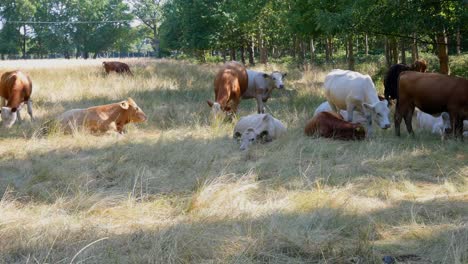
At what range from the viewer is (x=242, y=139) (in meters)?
9.12

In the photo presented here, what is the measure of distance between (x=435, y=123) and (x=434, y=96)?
4.18ft

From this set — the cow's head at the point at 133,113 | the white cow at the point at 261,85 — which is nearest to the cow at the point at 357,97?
the white cow at the point at 261,85

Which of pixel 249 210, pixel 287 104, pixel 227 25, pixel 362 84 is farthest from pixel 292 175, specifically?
pixel 227 25

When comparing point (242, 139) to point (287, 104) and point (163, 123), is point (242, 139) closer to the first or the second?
point (163, 123)

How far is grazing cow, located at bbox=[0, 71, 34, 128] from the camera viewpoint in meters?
11.1

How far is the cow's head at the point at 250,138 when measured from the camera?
8.88 m

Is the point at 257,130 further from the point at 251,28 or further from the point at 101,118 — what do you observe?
the point at 251,28

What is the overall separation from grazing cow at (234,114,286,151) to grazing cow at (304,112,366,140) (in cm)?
61

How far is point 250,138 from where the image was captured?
912cm

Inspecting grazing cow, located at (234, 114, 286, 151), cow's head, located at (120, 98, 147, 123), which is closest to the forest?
grazing cow, located at (234, 114, 286, 151)

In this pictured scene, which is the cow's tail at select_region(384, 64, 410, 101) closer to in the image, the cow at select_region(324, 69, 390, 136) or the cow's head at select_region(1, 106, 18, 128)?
the cow at select_region(324, 69, 390, 136)

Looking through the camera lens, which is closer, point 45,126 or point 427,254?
point 427,254

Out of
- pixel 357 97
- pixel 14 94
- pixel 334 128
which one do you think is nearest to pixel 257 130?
pixel 334 128

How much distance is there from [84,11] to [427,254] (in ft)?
303
